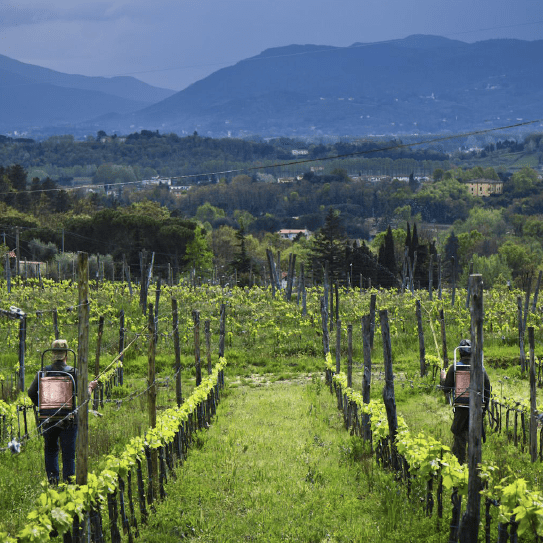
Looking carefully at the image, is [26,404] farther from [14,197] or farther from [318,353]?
[14,197]

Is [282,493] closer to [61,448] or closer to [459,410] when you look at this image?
[459,410]

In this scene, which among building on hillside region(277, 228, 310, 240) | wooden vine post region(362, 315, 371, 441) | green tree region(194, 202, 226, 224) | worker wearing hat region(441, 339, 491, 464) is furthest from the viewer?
green tree region(194, 202, 226, 224)

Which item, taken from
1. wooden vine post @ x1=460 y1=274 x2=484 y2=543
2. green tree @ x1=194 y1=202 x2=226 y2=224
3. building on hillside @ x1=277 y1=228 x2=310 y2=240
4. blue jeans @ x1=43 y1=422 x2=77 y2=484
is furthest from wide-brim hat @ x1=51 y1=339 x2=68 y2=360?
green tree @ x1=194 y1=202 x2=226 y2=224

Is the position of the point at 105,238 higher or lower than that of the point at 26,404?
higher

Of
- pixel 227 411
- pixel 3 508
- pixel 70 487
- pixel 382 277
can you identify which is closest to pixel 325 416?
pixel 227 411

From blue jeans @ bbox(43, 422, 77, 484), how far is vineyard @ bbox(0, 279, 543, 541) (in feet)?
0.80

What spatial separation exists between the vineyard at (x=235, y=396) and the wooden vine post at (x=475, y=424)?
158 mm

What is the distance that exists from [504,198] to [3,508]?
650 feet

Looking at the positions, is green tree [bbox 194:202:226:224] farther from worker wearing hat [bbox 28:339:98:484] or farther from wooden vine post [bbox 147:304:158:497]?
worker wearing hat [bbox 28:339:98:484]

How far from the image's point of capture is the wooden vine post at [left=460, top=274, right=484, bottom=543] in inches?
283

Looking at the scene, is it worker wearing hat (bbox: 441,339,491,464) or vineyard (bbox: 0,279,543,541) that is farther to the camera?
worker wearing hat (bbox: 441,339,491,464)

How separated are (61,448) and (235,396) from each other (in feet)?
27.9

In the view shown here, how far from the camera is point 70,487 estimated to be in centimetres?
679

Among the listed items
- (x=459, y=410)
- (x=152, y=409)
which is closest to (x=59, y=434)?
(x=152, y=409)
